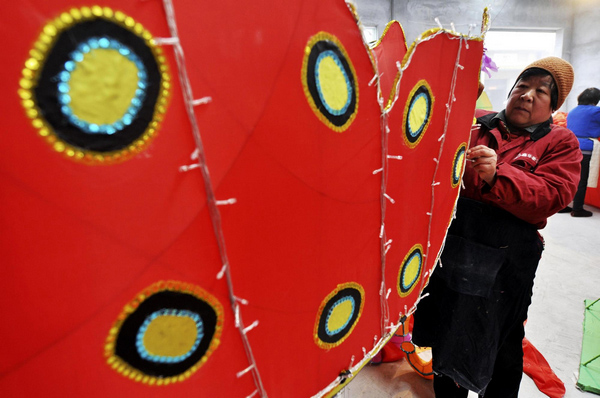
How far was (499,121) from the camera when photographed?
2.87 ft

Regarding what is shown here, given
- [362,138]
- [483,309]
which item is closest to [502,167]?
[483,309]

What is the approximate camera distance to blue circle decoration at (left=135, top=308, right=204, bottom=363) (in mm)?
244

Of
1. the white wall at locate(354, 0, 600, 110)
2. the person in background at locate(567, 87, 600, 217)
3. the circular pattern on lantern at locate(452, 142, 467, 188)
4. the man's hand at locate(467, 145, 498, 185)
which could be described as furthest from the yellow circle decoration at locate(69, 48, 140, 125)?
the white wall at locate(354, 0, 600, 110)

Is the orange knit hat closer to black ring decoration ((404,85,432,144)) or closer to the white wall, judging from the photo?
black ring decoration ((404,85,432,144))

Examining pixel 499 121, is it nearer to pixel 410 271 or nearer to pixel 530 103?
pixel 530 103

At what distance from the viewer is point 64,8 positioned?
18cm

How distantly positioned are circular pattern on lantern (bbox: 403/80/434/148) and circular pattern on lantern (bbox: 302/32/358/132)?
12 cm

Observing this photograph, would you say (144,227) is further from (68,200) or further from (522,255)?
(522,255)

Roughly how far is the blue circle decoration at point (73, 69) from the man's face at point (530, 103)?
35.9 inches

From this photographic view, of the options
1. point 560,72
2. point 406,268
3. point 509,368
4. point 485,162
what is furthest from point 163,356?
point 509,368

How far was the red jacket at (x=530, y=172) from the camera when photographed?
2.35 ft

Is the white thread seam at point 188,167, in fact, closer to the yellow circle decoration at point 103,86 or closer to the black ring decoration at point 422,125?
the yellow circle decoration at point 103,86

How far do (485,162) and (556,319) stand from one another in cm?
156

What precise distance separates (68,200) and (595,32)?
6.21 m
